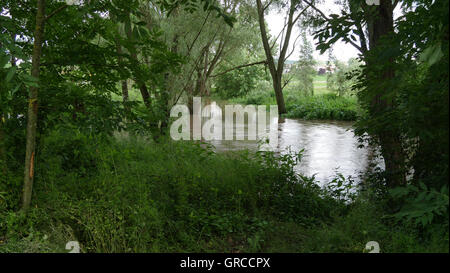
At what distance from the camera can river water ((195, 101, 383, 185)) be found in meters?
7.24

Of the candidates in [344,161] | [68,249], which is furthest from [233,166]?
[344,161]

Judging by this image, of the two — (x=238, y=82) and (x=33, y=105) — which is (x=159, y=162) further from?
(x=238, y=82)

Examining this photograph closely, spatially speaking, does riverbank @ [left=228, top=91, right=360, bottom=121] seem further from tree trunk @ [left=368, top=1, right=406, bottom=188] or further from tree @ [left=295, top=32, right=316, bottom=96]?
tree trunk @ [left=368, top=1, right=406, bottom=188]

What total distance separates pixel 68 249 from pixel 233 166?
2.54 metres

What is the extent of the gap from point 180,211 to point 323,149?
6.36 meters

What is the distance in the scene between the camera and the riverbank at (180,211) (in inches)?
131

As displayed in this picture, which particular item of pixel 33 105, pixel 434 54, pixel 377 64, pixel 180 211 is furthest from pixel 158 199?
pixel 434 54

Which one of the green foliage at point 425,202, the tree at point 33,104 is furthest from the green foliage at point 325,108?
the green foliage at point 425,202

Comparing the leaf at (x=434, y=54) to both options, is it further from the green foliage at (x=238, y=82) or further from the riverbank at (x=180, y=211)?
the green foliage at (x=238, y=82)

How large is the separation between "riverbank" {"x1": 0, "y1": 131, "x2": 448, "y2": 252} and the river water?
1.36 m

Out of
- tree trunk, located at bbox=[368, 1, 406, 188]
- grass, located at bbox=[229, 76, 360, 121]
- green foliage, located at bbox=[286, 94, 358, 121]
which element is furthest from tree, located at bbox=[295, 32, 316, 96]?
tree trunk, located at bbox=[368, 1, 406, 188]
